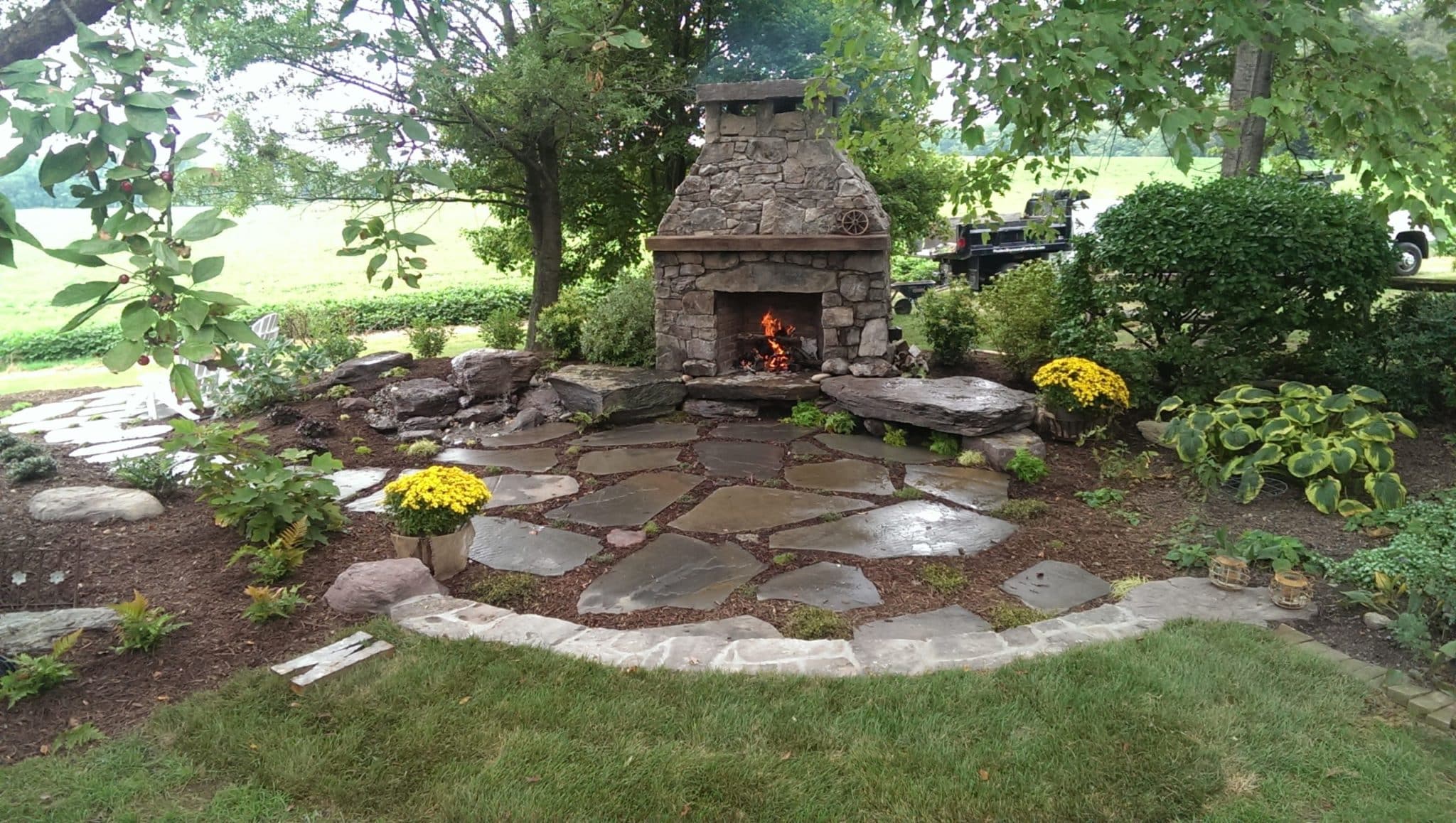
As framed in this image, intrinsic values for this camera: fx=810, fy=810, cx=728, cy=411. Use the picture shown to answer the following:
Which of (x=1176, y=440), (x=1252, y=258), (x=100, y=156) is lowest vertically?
(x=1176, y=440)

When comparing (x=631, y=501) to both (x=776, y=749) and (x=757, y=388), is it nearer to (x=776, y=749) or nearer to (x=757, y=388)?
(x=757, y=388)

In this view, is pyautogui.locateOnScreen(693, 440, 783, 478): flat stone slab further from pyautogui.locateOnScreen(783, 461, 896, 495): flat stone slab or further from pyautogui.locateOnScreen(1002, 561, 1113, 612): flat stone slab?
pyautogui.locateOnScreen(1002, 561, 1113, 612): flat stone slab

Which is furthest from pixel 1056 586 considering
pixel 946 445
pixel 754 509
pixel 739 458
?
pixel 739 458

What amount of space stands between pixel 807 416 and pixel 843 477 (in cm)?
140

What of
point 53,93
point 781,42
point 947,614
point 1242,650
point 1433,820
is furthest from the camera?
point 781,42

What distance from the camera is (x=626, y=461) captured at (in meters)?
5.84

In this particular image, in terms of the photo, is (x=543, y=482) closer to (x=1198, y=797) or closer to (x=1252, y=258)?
(x=1198, y=797)

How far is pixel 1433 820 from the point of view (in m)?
2.16

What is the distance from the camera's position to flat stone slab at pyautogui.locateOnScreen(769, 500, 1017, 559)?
13.8ft

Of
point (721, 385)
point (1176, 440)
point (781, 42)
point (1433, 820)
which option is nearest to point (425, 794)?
point (1433, 820)

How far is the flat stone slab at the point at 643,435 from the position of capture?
6.34 metres

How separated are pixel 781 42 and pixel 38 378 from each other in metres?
10.4

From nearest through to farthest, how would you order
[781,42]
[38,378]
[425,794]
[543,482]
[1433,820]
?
[1433,820], [425,794], [543,482], [781,42], [38,378]

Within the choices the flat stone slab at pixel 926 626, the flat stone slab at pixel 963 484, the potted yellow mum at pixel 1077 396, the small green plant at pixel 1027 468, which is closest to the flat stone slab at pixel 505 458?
the flat stone slab at pixel 963 484
